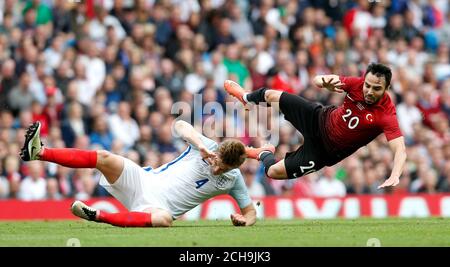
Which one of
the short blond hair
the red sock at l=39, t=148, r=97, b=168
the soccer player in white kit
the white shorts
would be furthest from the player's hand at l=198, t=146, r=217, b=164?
the red sock at l=39, t=148, r=97, b=168

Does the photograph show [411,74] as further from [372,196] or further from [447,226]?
[447,226]

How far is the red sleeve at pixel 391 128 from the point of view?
14062mm

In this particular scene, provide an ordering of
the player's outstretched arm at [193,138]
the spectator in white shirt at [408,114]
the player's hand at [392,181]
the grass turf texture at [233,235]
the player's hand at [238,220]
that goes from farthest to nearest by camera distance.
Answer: the spectator in white shirt at [408,114], the player's hand at [238,220], the player's outstretched arm at [193,138], the player's hand at [392,181], the grass turf texture at [233,235]

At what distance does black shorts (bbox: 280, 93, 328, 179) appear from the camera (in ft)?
49.6

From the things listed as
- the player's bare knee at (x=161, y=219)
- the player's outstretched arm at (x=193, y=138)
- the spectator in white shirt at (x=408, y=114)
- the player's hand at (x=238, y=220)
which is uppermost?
the spectator in white shirt at (x=408, y=114)

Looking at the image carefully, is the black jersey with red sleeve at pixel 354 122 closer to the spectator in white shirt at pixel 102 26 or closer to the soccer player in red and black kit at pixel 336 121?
the soccer player in red and black kit at pixel 336 121

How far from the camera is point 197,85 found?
858 inches

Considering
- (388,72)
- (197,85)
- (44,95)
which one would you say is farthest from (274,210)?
(388,72)

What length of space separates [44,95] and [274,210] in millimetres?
4719

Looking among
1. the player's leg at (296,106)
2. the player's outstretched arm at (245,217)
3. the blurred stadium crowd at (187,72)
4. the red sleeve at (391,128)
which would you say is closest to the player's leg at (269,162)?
the player's leg at (296,106)

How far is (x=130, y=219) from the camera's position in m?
13.4

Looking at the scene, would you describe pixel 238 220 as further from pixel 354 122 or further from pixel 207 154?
pixel 354 122

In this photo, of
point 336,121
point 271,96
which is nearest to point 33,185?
point 271,96

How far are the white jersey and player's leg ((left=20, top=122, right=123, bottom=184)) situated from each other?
640mm
